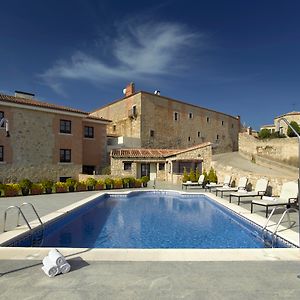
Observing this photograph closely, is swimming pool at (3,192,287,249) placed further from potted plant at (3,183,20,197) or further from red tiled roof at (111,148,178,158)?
red tiled roof at (111,148,178,158)

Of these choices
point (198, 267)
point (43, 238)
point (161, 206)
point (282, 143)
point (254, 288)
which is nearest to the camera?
point (254, 288)

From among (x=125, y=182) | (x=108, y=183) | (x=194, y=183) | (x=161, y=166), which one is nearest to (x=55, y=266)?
(x=108, y=183)

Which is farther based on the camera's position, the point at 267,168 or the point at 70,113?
the point at 267,168

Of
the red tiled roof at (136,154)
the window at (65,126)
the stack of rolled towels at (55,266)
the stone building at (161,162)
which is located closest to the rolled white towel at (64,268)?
the stack of rolled towels at (55,266)

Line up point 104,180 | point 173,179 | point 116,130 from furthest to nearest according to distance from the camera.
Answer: point 116,130
point 173,179
point 104,180

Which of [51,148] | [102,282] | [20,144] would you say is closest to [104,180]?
[51,148]

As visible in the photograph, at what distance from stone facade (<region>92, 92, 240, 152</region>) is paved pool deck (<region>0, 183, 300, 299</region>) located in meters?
28.4

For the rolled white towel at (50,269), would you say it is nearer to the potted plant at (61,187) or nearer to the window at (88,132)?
the potted plant at (61,187)

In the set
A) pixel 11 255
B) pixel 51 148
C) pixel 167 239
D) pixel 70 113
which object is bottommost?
pixel 167 239

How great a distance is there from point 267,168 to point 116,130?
21.7 m

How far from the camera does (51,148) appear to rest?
24.8 metres

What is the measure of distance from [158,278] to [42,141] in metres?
22.0

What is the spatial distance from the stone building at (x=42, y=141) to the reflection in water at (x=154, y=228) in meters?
10.4

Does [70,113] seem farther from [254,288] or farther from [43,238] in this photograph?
[254,288]
